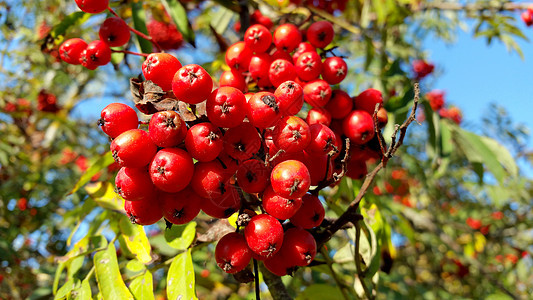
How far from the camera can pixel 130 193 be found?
1.17 meters

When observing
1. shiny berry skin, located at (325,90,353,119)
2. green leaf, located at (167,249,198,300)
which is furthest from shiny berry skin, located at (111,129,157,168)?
shiny berry skin, located at (325,90,353,119)

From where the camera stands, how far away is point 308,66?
161 cm

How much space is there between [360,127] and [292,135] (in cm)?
44

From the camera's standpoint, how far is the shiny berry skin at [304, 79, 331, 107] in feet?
5.07

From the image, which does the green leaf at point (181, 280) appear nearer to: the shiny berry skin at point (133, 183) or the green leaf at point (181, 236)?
the green leaf at point (181, 236)

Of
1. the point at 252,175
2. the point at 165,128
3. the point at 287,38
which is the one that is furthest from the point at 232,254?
the point at 287,38

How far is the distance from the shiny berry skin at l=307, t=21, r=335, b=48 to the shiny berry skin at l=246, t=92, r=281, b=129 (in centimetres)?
72

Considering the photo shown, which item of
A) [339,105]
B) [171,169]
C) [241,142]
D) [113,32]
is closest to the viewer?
[171,169]

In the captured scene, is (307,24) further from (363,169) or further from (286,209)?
(286,209)

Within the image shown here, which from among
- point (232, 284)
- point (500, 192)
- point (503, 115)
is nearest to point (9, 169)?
point (232, 284)

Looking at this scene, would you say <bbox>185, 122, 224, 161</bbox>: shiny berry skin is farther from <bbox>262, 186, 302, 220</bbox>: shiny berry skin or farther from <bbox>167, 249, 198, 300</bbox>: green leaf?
<bbox>167, 249, 198, 300</bbox>: green leaf

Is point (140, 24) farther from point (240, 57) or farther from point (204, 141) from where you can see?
point (204, 141)

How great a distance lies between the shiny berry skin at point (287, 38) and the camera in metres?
1.71

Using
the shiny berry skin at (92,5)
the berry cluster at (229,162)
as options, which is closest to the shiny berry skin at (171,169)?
the berry cluster at (229,162)
